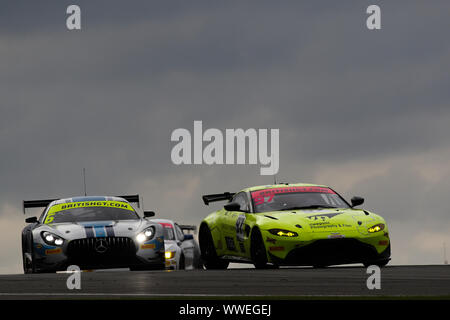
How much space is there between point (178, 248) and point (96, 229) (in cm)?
414

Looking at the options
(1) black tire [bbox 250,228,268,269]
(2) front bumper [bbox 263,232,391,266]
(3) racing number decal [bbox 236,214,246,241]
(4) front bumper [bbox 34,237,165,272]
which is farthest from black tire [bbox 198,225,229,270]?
(2) front bumper [bbox 263,232,391,266]

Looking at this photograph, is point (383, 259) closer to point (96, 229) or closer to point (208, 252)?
point (208, 252)

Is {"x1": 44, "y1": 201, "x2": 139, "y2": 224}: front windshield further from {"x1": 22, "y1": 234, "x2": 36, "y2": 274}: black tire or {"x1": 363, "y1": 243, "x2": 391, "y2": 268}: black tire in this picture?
{"x1": 363, "y1": 243, "x2": 391, "y2": 268}: black tire

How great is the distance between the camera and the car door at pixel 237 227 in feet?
58.0

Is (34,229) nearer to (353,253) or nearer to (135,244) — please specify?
(135,244)

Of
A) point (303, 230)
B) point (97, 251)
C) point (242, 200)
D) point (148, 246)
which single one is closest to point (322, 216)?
point (303, 230)

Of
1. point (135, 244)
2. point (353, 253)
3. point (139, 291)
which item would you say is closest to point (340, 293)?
point (139, 291)

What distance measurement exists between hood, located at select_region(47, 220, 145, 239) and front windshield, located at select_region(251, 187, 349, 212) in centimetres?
213

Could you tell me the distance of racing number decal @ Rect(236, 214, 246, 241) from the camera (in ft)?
57.7

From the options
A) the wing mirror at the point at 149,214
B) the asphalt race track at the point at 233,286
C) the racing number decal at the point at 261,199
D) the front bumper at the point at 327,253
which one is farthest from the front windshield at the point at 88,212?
the asphalt race track at the point at 233,286

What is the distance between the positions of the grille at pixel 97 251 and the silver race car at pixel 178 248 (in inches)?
90.5

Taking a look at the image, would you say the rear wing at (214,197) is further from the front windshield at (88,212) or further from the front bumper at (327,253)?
the front bumper at (327,253)
